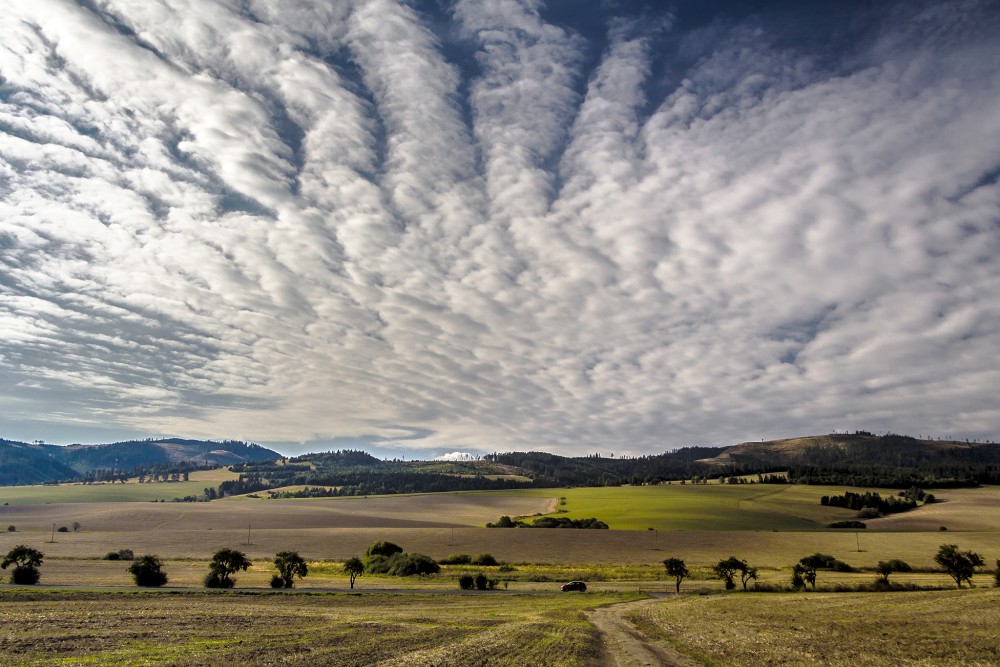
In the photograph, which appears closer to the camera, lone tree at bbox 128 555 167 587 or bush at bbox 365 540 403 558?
lone tree at bbox 128 555 167 587

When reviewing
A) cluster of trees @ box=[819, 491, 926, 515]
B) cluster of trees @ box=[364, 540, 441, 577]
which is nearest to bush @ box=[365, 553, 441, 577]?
cluster of trees @ box=[364, 540, 441, 577]

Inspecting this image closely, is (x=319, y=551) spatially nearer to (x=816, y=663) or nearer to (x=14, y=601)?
(x=14, y=601)

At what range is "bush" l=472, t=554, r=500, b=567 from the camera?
320 ft

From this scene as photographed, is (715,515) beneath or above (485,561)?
above

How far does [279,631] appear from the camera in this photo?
33.1m

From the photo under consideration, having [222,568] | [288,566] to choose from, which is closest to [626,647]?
[288,566]

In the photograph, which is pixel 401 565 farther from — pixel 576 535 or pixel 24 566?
pixel 576 535

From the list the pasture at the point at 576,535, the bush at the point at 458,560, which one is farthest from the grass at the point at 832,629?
the bush at the point at 458,560

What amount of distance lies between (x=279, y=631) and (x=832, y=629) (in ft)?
117

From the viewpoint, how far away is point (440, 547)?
11669cm

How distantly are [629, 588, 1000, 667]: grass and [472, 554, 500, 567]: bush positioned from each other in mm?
46515

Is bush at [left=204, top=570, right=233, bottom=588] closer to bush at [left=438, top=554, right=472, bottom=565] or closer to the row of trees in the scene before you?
A: bush at [left=438, top=554, right=472, bottom=565]

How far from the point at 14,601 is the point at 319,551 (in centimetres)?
7232

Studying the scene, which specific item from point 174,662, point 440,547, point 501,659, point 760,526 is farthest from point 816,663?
point 760,526
